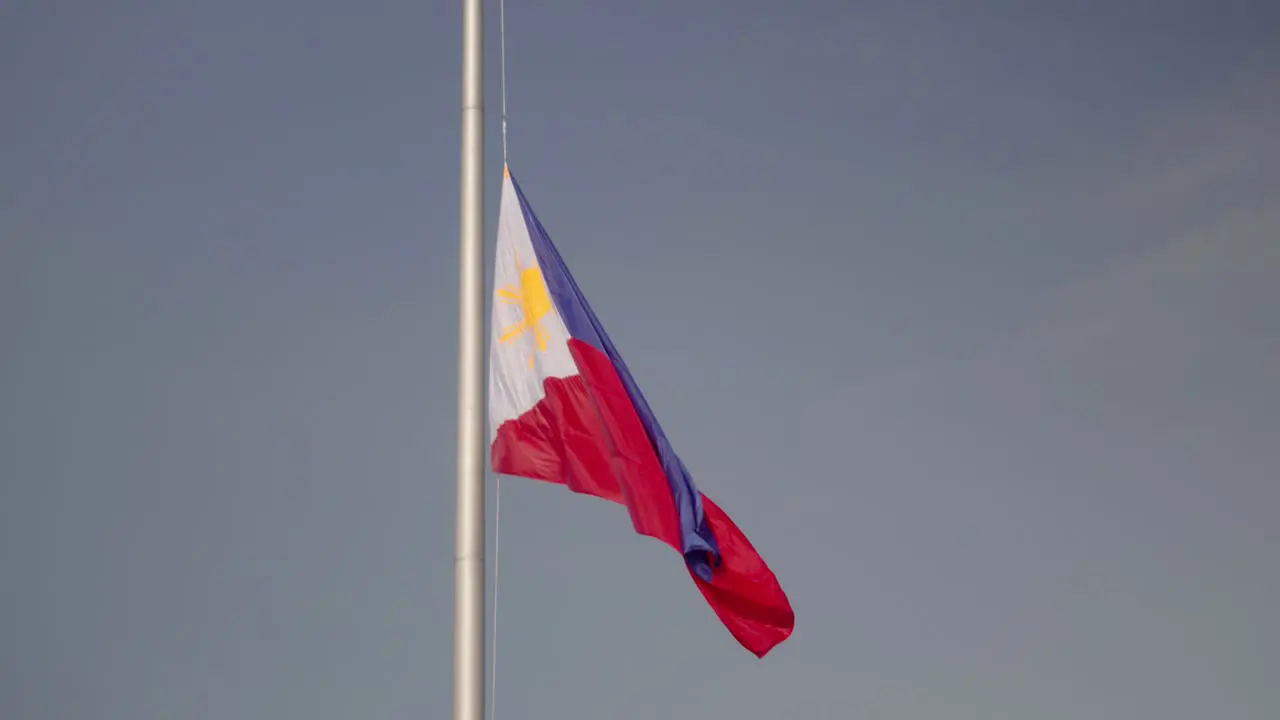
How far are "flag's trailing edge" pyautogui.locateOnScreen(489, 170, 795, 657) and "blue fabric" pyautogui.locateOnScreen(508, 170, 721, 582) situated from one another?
0.01 meters

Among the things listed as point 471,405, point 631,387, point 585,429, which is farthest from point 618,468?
point 471,405

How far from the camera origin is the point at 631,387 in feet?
43.4

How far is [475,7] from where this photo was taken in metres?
12.6

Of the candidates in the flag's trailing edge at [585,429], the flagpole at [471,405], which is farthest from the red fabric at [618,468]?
the flagpole at [471,405]

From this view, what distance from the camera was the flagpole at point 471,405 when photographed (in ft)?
34.1

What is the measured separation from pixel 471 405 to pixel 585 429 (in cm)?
187

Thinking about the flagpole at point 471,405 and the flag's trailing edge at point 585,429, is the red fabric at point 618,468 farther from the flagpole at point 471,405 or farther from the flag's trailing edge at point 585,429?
the flagpole at point 471,405

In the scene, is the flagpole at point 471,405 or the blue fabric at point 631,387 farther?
the blue fabric at point 631,387

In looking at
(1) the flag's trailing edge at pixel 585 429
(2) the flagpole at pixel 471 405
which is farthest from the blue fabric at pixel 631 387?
(2) the flagpole at pixel 471 405

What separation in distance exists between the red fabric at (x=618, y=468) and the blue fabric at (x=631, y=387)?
0.10 metres

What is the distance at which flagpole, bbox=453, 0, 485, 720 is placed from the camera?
10391 millimetres

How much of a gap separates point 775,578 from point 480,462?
136 inches

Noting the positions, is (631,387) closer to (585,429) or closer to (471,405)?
(585,429)

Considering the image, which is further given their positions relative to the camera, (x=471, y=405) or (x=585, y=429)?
(x=585, y=429)
